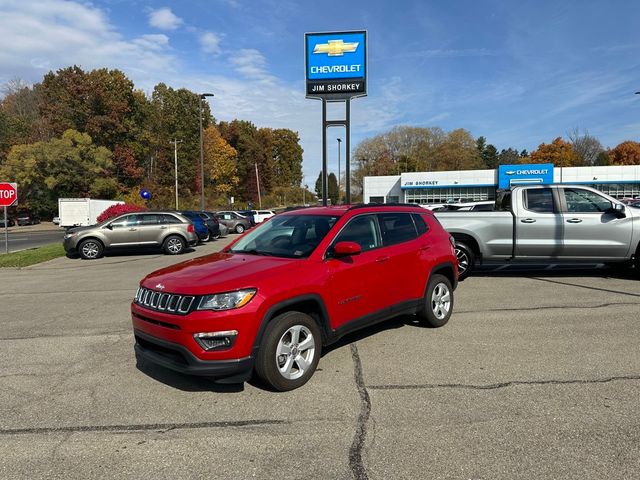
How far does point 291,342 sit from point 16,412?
239 centimetres

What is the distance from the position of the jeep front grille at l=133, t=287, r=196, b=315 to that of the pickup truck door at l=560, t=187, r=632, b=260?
8.00m

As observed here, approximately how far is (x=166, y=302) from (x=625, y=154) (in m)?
120

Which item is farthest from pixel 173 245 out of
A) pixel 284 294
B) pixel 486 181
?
pixel 486 181

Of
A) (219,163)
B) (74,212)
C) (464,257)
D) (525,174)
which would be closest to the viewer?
(464,257)

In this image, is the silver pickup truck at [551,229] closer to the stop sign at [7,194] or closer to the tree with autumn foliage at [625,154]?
the stop sign at [7,194]

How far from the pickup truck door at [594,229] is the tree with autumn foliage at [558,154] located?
9122cm

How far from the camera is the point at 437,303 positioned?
6059 mm

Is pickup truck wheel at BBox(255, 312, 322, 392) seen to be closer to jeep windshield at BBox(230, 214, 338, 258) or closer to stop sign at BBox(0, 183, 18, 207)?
jeep windshield at BBox(230, 214, 338, 258)

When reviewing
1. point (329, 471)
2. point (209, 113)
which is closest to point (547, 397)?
point (329, 471)

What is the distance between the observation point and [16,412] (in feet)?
12.5

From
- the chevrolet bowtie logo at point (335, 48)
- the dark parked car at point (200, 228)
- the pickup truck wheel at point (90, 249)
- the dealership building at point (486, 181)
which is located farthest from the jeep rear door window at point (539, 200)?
the dealership building at point (486, 181)

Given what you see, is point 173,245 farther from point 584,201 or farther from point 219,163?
point 219,163

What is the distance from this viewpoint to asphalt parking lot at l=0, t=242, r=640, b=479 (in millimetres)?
2973

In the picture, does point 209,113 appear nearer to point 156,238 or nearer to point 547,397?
point 156,238
